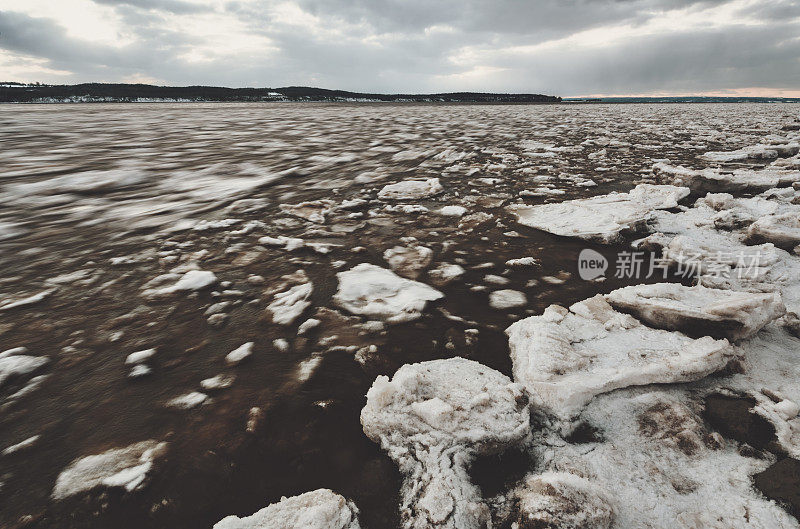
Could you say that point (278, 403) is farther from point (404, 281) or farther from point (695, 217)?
point (695, 217)

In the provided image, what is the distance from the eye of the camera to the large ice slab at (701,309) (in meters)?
1.23

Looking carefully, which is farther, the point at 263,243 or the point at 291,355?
the point at 263,243

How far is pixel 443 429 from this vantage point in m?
0.98

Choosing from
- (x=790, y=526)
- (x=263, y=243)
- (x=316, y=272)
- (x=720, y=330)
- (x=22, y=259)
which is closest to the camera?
(x=790, y=526)

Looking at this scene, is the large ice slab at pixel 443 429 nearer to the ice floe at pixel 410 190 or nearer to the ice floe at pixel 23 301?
the ice floe at pixel 23 301

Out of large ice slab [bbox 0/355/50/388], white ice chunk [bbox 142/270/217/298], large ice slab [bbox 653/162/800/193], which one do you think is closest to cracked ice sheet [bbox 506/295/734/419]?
white ice chunk [bbox 142/270/217/298]

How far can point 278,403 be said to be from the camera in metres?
1.13

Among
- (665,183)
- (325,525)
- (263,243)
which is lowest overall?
(325,525)

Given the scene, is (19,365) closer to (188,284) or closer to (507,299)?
(188,284)

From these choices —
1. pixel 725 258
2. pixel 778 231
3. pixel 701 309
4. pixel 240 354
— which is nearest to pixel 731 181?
pixel 778 231

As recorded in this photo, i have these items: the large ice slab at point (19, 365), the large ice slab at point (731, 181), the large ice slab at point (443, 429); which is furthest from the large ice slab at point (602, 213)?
the large ice slab at point (19, 365)

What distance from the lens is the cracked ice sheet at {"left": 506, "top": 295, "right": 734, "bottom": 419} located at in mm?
1092

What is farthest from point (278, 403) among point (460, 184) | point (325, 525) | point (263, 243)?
point (460, 184)

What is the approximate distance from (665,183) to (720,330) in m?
3.16
